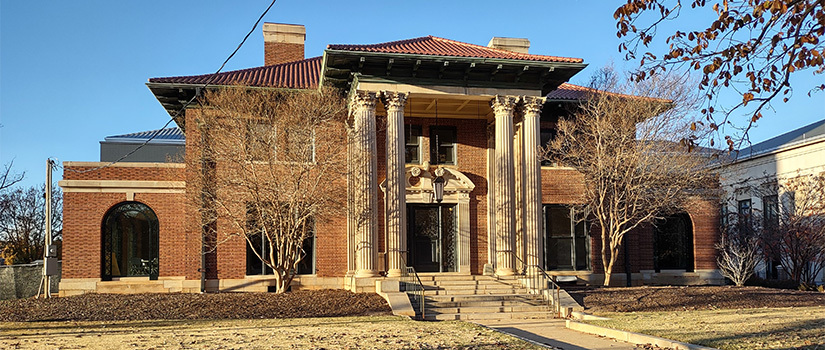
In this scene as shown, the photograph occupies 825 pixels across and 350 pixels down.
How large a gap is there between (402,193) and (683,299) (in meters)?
7.82

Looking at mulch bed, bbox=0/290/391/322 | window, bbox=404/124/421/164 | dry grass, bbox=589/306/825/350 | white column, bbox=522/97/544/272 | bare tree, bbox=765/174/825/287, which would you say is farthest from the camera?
bare tree, bbox=765/174/825/287

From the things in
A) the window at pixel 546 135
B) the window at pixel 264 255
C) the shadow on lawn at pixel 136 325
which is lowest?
the shadow on lawn at pixel 136 325

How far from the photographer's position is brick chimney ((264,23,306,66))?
27.6m

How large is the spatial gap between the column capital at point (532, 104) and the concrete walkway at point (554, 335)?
21.4 ft

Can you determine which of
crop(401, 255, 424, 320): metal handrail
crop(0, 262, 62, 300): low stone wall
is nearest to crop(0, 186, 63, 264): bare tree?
crop(0, 262, 62, 300): low stone wall

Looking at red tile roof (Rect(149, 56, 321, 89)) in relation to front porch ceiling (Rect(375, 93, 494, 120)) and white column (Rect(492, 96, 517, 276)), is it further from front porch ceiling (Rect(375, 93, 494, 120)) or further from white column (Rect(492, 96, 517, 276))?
white column (Rect(492, 96, 517, 276))

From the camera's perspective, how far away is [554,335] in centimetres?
1402

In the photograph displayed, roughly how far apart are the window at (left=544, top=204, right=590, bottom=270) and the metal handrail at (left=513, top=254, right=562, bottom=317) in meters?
3.46

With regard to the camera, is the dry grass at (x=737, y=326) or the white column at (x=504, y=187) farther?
the white column at (x=504, y=187)

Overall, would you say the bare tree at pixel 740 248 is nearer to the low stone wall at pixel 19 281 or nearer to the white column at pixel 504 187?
the white column at pixel 504 187

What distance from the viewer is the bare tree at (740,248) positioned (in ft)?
77.0

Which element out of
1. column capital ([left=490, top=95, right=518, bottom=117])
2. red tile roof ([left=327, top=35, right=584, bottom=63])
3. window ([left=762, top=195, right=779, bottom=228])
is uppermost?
red tile roof ([left=327, top=35, right=584, bottom=63])

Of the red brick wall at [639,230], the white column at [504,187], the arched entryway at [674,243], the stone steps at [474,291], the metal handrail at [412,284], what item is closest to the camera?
the metal handrail at [412,284]

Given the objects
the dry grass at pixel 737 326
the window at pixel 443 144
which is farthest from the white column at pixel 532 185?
the dry grass at pixel 737 326
